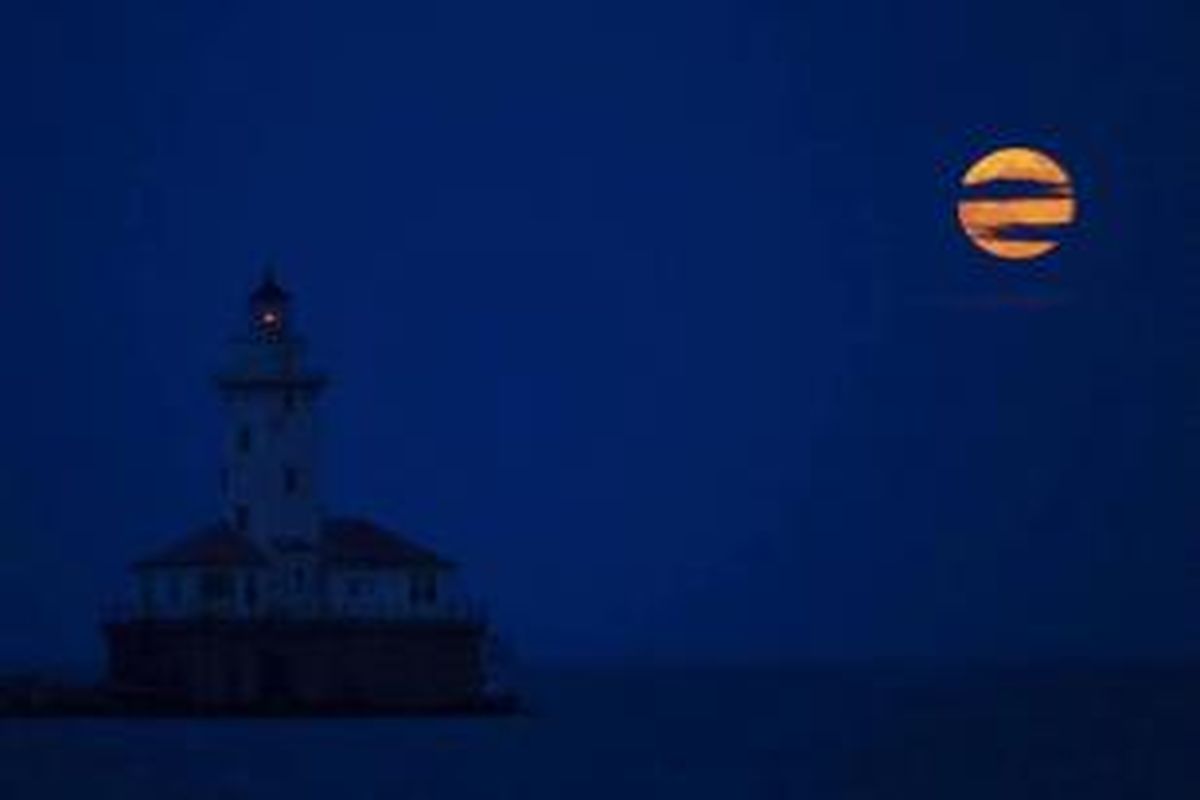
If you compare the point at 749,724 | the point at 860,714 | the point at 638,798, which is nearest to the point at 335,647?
the point at 638,798

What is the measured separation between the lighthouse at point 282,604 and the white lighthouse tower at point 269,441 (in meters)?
0.04

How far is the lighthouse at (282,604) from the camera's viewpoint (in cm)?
10050

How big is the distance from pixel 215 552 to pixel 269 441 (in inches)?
134

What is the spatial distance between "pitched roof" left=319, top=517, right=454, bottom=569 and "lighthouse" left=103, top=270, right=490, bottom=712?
52mm

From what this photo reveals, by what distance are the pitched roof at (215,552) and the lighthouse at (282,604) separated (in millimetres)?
36

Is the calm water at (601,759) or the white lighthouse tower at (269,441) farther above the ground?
the white lighthouse tower at (269,441)

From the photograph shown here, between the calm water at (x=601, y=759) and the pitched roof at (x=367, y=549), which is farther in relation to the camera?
the pitched roof at (x=367, y=549)

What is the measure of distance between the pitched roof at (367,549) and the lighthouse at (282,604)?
0.05 metres

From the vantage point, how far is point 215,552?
332 ft

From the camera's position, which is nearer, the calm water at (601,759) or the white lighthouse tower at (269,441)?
the calm water at (601,759)

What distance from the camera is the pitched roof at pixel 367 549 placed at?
102250mm

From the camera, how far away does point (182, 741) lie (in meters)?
98.8

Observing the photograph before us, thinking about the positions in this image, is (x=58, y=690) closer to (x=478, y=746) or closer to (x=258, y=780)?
(x=478, y=746)

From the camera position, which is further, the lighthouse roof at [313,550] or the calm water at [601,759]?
the lighthouse roof at [313,550]
